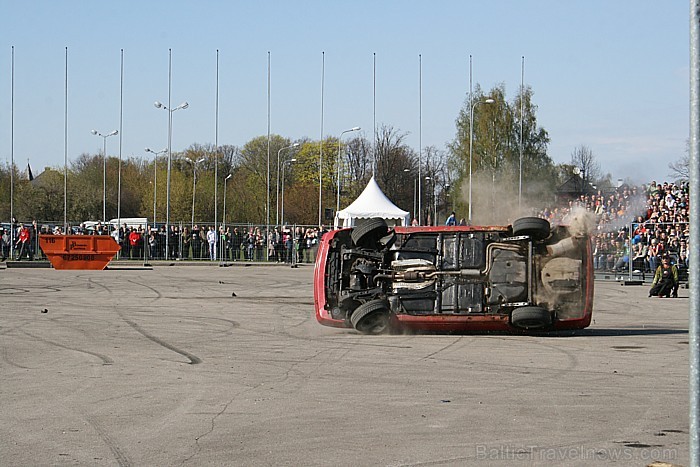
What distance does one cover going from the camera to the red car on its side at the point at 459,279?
13.7 meters

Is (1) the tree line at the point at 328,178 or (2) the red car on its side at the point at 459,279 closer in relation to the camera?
(2) the red car on its side at the point at 459,279

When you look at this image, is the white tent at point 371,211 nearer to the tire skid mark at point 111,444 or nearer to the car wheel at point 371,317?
the car wheel at point 371,317

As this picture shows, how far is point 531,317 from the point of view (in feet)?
43.9

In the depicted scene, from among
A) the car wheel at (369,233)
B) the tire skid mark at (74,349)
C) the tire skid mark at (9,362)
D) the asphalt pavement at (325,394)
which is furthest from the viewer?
the car wheel at (369,233)

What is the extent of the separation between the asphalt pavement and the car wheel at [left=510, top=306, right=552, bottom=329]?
0.36m

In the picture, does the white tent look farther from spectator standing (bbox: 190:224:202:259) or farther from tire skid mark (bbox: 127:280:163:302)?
tire skid mark (bbox: 127:280:163:302)

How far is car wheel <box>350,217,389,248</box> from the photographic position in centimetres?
1406

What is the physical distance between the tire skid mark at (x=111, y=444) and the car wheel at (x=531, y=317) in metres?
7.38

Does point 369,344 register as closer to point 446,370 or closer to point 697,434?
point 446,370

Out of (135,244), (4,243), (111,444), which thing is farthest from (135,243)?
(111,444)

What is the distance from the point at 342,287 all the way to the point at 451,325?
5.89 ft

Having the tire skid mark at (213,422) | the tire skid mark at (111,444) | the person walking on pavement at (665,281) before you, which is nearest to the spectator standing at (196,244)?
the person walking on pavement at (665,281)

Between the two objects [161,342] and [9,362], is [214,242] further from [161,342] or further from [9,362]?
[9,362]

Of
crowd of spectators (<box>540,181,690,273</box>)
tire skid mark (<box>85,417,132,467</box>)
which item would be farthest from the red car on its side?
crowd of spectators (<box>540,181,690,273</box>)
